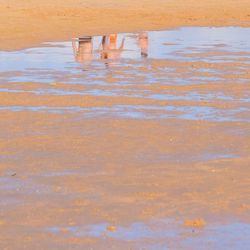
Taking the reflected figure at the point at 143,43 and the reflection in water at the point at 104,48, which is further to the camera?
the reflected figure at the point at 143,43

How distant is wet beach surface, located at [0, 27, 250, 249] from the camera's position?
22.2ft

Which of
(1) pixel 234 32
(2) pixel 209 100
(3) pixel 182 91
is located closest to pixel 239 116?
(2) pixel 209 100

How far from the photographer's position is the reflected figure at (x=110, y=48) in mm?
18884

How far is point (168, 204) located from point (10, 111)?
4784 mm

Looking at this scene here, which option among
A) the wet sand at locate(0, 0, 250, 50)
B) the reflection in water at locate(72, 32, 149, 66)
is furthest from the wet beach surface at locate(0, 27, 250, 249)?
the wet sand at locate(0, 0, 250, 50)

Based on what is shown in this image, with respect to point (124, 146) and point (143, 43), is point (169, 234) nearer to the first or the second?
point (124, 146)

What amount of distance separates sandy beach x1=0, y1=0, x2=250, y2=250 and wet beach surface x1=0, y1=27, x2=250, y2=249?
0.01 m

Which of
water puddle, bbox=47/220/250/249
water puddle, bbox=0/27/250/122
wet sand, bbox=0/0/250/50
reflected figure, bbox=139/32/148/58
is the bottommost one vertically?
wet sand, bbox=0/0/250/50

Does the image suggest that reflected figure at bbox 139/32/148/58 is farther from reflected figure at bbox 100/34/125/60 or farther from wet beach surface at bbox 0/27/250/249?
wet beach surface at bbox 0/27/250/249

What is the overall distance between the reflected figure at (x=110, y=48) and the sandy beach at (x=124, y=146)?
0.45ft

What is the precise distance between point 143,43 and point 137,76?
20.1 ft

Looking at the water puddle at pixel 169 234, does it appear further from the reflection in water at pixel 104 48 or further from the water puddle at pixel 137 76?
the reflection in water at pixel 104 48

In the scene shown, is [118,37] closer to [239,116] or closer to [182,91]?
[182,91]

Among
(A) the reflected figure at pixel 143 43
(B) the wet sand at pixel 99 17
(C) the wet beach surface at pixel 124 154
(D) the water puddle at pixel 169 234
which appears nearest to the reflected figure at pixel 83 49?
(C) the wet beach surface at pixel 124 154
